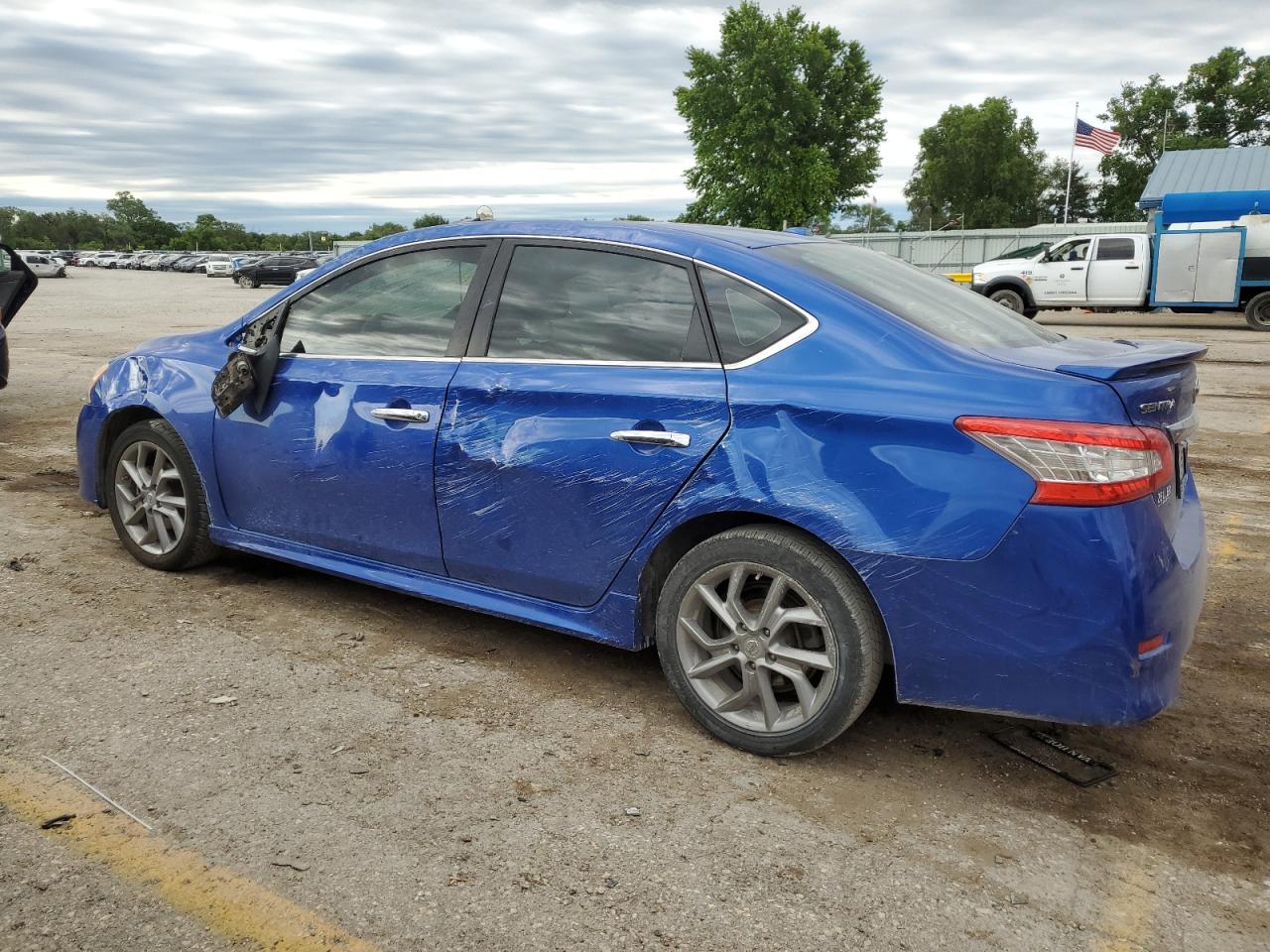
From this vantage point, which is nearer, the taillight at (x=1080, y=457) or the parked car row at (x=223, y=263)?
the taillight at (x=1080, y=457)

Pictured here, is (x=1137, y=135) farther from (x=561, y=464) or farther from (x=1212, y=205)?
(x=561, y=464)

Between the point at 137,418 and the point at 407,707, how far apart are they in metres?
2.30

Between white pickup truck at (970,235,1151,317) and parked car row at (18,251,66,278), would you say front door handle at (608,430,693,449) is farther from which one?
parked car row at (18,251,66,278)

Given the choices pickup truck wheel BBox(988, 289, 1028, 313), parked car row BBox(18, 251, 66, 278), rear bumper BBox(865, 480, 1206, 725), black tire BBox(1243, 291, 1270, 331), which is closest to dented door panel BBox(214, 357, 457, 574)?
rear bumper BBox(865, 480, 1206, 725)

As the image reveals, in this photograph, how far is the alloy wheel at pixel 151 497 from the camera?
15.7 feet

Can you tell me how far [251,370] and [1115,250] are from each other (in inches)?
847

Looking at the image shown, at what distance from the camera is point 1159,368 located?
3021mm

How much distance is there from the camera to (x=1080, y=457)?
2.75 meters

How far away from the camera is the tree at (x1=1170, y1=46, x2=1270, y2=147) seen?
6875 centimetres

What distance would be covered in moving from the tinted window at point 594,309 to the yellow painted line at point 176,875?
185 centimetres

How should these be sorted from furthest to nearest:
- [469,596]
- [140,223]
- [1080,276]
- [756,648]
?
→ [140,223], [1080,276], [469,596], [756,648]

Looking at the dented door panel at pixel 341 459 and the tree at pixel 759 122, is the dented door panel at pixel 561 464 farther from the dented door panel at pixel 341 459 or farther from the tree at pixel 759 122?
the tree at pixel 759 122

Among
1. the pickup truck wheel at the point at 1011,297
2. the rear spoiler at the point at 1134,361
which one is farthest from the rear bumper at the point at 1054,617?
the pickup truck wheel at the point at 1011,297

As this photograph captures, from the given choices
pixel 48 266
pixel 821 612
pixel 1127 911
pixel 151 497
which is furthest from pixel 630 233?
pixel 48 266
